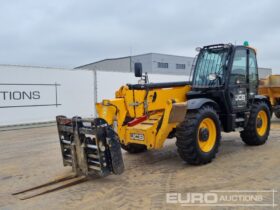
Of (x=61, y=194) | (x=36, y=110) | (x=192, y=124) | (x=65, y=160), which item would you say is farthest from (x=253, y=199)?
(x=36, y=110)

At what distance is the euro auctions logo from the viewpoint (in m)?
4.43

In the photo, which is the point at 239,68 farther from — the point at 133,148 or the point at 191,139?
the point at 133,148

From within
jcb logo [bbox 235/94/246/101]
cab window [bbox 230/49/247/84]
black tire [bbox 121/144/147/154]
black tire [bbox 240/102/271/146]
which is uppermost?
cab window [bbox 230/49/247/84]

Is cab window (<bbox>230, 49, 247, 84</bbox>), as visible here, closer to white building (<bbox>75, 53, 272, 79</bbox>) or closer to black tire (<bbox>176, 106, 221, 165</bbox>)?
black tire (<bbox>176, 106, 221, 165</bbox>)

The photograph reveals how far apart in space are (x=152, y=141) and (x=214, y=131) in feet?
4.69

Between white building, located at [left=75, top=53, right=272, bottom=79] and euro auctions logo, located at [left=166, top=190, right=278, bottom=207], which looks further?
white building, located at [left=75, top=53, right=272, bottom=79]

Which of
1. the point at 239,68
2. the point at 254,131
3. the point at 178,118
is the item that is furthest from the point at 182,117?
the point at 254,131

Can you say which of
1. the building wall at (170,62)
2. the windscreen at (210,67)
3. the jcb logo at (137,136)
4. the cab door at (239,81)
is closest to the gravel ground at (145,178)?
the jcb logo at (137,136)

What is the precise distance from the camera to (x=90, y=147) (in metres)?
5.55

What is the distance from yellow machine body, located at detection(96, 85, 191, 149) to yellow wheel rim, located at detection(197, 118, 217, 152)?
0.58 meters

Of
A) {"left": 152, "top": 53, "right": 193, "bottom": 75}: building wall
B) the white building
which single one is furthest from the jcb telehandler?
{"left": 152, "top": 53, "right": 193, "bottom": 75}: building wall

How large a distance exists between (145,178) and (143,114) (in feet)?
4.63

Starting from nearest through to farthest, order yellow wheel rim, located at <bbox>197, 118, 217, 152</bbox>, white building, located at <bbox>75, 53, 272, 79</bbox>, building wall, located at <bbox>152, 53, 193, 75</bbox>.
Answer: yellow wheel rim, located at <bbox>197, 118, 217, 152</bbox>
white building, located at <bbox>75, 53, 272, 79</bbox>
building wall, located at <bbox>152, 53, 193, 75</bbox>

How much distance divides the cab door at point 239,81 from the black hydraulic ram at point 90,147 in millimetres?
3271
